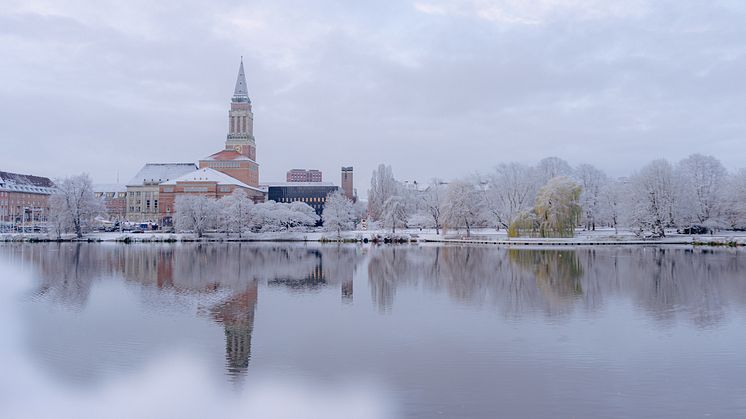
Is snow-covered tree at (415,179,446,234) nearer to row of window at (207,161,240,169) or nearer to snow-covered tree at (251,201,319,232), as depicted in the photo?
snow-covered tree at (251,201,319,232)

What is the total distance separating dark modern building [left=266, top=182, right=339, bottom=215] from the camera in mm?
110000

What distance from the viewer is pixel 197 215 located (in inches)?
2456

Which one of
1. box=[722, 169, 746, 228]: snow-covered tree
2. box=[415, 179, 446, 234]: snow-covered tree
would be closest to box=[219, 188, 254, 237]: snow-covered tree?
box=[415, 179, 446, 234]: snow-covered tree

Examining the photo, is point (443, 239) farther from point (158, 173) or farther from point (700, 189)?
point (158, 173)

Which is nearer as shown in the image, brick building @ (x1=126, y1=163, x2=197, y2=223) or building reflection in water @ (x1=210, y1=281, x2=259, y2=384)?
building reflection in water @ (x1=210, y1=281, x2=259, y2=384)

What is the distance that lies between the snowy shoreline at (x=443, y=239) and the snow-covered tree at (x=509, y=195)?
227cm

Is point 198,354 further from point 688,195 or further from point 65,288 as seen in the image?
point 688,195

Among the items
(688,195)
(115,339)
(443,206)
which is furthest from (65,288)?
(688,195)

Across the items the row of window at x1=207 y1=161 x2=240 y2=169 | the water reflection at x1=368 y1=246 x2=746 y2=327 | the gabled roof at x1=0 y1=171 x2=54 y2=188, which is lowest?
the water reflection at x1=368 y1=246 x2=746 y2=327

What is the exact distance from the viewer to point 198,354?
11.5m

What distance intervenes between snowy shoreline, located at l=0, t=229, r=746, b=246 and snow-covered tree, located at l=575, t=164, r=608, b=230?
111 inches

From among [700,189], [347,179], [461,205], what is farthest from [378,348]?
[347,179]

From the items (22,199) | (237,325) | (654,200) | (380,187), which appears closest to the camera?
(237,325)

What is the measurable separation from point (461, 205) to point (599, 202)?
19805 mm
